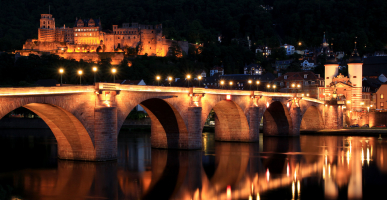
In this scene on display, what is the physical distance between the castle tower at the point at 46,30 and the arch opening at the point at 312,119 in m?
91.3

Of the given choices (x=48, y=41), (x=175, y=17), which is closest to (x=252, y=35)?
(x=175, y=17)

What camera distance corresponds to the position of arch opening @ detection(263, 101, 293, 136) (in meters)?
57.2

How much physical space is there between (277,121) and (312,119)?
926 cm

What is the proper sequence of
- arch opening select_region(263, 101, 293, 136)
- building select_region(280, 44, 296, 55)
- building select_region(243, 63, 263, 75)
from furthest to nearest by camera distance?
1. building select_region(280, 44, 296, 55)
2. building select_region(243, 63, 263, 75)
3. arch opening select_region(263, 101, 293, 136)

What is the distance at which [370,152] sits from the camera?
42.0 metres

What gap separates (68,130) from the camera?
30.2 meters

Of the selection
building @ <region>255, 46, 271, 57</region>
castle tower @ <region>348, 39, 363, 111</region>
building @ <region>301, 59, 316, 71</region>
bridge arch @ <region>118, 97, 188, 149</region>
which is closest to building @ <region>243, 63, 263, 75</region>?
building @ <region>301, 59, 316, 71</region>

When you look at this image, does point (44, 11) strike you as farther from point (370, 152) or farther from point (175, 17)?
point (370, 152)

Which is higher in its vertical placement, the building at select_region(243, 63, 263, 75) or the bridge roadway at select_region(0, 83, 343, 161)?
the building at select_region(243, 63, 263, 75)

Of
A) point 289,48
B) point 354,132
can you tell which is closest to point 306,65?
point 289,48

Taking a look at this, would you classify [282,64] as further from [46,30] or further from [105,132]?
[105,132]

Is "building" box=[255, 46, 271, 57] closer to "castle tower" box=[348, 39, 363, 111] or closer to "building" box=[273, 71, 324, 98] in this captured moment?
"building" box=[273, 71, 324, 98]

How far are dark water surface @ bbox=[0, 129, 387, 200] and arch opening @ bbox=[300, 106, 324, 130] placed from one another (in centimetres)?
2088

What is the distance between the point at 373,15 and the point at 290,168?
463 feet
